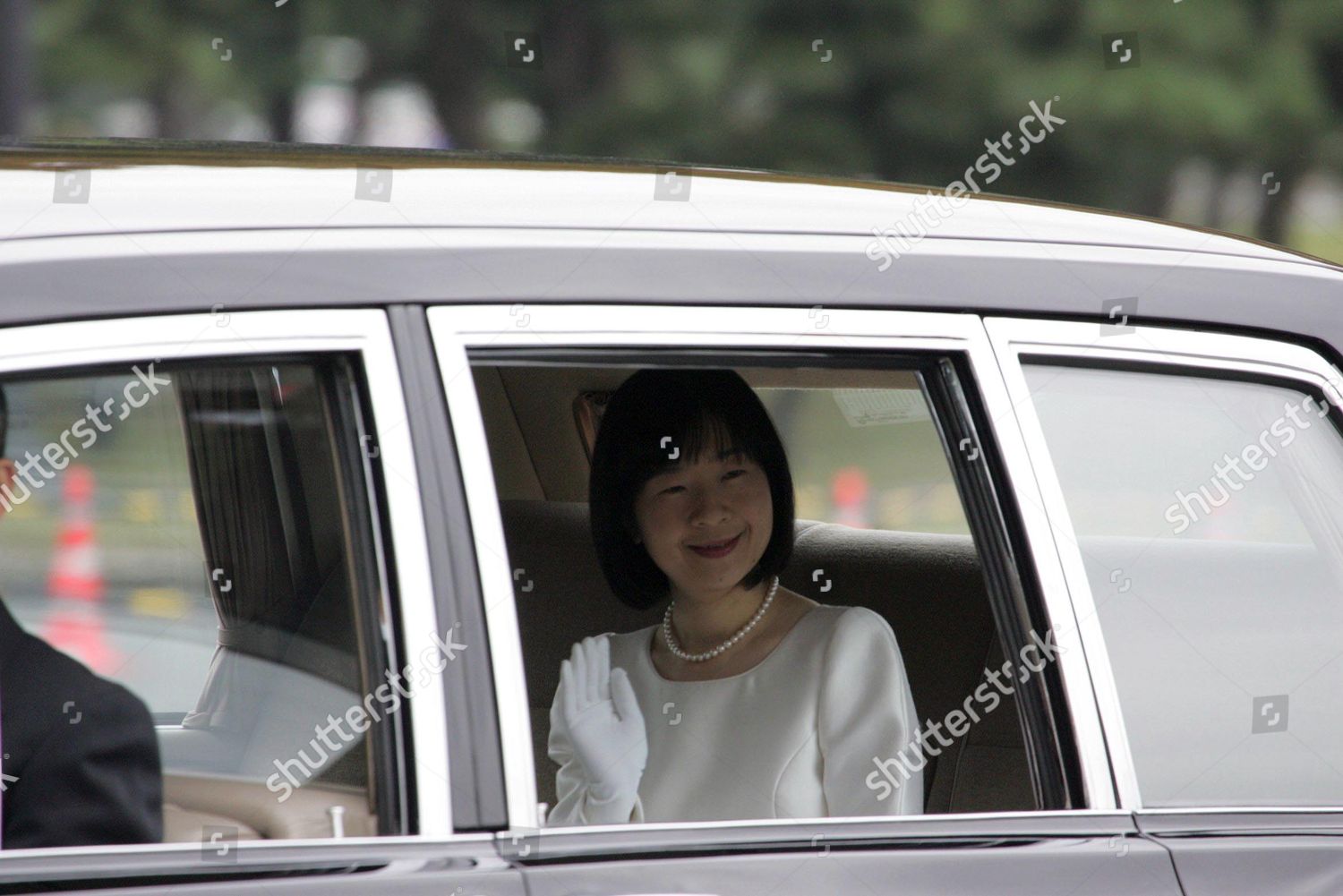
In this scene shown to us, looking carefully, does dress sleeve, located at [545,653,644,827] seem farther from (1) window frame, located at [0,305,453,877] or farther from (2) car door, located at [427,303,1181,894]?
(1) window frame, located at [0,305,453,877]

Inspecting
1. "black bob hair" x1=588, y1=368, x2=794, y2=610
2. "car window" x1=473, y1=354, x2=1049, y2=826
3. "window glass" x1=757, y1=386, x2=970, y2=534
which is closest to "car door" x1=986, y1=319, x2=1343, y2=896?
"car window" x1=473, y1=354, x2=1049, y2=826

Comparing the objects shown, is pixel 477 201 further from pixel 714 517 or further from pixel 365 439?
pixel 714 517

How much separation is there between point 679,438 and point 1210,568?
0.86 meters

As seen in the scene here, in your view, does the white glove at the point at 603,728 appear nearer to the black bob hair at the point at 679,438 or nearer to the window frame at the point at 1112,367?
the black bob hair at the point at 679,438

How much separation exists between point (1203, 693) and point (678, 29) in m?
10.4

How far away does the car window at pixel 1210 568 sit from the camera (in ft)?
6.37

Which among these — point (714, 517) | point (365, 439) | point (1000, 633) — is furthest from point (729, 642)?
point (365, 439)

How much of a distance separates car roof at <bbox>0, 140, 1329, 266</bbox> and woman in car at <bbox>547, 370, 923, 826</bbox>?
0.45 meters

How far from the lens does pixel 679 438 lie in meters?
2.65

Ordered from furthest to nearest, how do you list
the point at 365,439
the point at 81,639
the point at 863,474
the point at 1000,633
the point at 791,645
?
the point at 863,474 < the point at 791,645 < the point at 1000,633 < the point at 81,639 < the point at 365,439

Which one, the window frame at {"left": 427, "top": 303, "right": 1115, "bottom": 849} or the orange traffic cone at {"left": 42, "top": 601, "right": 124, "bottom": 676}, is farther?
the orange traffic cone at {"left": 42, "top": 601, "right": 124, "bottom": 676}

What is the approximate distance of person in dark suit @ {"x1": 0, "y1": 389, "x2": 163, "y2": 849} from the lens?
1.62 metres

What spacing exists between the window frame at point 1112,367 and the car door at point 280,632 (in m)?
0.69

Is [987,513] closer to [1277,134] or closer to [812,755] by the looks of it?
[812,755]
